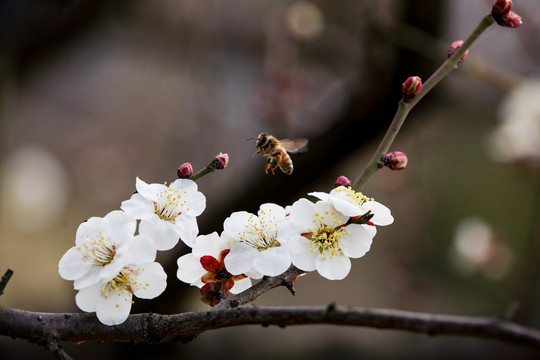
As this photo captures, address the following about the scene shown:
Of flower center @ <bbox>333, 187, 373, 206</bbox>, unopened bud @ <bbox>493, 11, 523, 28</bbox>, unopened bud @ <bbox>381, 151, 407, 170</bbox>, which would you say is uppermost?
unopened bud @ <bbox>493, 11, 523, 28</bbox>

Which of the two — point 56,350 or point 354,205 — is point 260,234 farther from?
point 56,350

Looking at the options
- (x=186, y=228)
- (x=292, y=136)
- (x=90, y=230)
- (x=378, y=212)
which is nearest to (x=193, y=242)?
(x=186, y=228)

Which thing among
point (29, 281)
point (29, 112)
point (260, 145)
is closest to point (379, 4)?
point (260, 145)

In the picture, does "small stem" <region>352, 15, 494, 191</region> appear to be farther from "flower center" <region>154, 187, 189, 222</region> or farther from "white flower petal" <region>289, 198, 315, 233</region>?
"flower center" <region>154, 187, 189, 222</region>

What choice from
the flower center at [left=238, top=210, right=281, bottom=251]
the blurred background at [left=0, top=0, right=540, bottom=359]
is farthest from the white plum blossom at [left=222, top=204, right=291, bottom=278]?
the blurred background at [left=0, top=0, right=540, bottom=359]

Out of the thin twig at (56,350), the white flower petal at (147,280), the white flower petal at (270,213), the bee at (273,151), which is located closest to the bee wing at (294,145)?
the bee at (273,151)

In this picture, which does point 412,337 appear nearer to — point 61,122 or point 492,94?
point 492,94
